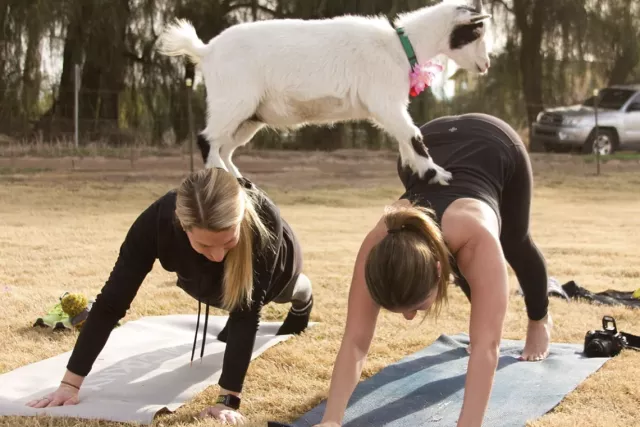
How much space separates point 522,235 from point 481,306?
78cm

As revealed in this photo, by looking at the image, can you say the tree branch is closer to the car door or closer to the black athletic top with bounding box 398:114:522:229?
the car door

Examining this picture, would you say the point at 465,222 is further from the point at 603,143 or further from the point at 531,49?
the point at 531,49

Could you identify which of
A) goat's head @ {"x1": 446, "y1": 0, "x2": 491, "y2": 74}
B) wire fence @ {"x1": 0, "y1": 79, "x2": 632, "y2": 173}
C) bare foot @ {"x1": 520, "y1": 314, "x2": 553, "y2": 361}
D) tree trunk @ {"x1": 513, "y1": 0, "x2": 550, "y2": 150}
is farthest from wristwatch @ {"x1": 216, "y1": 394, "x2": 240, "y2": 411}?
tree trunk @ {"x1": 513, "y1": 0, "x2": 550, "y2": 150}

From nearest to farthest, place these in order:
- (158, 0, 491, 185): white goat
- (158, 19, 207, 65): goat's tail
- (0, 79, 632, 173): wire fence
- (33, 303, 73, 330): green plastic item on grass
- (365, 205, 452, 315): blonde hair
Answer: (365, 205, 452, 315): blonde hair → (158, 0, 491, 185): white goat → (158, 19, 207, 65): goat's tail → (33, 303, 73, 330): green plastic item on grass → (0, 79, 632, 173): wire fence

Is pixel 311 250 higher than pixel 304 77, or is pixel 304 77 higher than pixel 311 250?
pixel 304 77

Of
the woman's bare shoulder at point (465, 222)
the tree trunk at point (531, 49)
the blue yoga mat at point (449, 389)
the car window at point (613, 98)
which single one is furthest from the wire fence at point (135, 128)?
the woman's bare shoulder at point (465, 222)

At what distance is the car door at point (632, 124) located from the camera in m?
12.6

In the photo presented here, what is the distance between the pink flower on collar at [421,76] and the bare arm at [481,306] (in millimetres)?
846

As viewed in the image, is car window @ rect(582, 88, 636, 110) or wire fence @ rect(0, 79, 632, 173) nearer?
wire fence @ rect(0, 79, 632, 173)

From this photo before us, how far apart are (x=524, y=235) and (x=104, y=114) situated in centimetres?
984

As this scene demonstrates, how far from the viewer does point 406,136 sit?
8.70 ft

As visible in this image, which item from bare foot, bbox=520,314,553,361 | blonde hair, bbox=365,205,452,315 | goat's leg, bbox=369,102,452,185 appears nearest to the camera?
blonde hair, bbox=365,205,452,315

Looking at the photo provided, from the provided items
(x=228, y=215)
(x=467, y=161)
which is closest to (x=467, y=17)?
(x=467, y=161)

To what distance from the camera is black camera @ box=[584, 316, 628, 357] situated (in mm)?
3080
